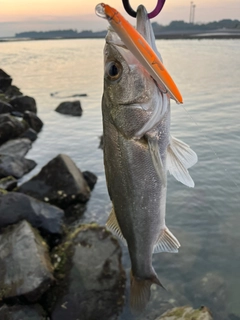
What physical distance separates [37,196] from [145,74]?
346 inches

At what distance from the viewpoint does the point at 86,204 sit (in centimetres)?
1149

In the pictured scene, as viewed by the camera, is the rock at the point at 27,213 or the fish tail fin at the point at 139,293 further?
the rock at the point at 27,213

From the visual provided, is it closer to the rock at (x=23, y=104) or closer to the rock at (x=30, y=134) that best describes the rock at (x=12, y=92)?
the rock at (x=23, y=104)

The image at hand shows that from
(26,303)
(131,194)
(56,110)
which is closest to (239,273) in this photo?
(26,303)

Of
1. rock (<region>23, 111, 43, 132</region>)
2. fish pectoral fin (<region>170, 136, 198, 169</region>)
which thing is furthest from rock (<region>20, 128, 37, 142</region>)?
fish pectoral fin (<region>170, 136, 198, 169</region>)

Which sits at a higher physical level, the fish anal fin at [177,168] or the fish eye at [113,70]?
the fish eye at [113,70]

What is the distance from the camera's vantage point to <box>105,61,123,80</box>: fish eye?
2783 mm

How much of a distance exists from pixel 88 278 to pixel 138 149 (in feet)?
15.4

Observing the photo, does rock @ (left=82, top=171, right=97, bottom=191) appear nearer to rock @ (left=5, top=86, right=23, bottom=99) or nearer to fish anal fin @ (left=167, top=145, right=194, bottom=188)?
fish anal fin @ (left=167, top=145, right=194, bottom=188)

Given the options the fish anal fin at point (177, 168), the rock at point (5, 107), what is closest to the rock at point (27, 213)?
the fish anal fin at point (177, 168)

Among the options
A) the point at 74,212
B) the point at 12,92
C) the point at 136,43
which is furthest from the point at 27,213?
the point at 12,92

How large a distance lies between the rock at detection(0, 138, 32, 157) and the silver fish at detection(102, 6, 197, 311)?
13.0 metres

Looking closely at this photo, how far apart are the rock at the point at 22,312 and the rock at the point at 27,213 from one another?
2.22 m

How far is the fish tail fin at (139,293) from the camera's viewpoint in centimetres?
358
